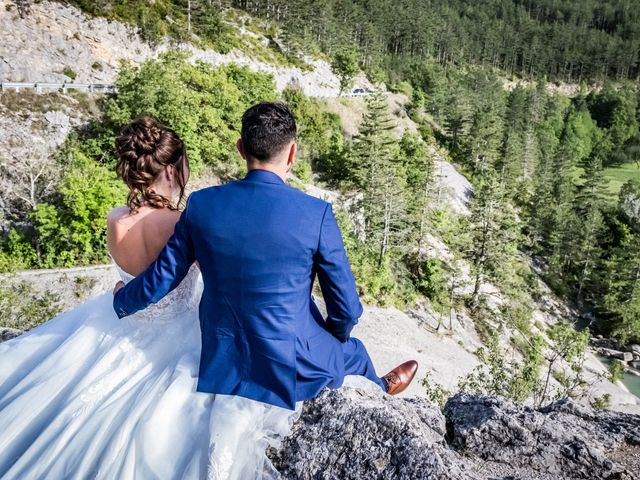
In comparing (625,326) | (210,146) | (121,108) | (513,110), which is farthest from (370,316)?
(513,110)

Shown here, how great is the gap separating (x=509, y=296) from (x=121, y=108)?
3053cm

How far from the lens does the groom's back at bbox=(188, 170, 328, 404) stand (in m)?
2.57

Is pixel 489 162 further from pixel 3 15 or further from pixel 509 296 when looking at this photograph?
pixel 3 15

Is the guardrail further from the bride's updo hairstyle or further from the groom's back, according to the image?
the groom's back

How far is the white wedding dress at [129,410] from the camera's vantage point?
8.26 feet

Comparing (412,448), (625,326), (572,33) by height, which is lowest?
(625,326)

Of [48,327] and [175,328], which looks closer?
[175,328]

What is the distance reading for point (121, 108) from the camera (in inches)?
1112

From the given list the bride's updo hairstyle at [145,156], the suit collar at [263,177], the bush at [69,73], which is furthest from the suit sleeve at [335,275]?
the bush at [69,73]

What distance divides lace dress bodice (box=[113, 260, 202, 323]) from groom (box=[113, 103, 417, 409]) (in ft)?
1.95

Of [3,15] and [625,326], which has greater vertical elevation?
[3,15]

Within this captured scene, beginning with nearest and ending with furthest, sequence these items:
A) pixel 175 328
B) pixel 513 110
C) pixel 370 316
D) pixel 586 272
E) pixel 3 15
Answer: pixel 175 328 → pixel 370 316 → pixel 3 15 → pixel 586 272 → pixel 513 110

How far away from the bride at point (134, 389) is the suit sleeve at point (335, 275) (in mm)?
682

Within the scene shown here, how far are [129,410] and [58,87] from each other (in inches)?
1290
